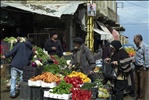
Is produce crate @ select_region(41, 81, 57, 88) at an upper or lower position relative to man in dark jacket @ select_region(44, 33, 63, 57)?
lower

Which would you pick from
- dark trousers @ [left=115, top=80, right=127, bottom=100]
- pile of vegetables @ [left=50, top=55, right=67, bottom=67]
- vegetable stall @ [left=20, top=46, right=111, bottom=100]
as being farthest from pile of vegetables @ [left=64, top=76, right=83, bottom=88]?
pile of vegetables @ [left=50, top=55, right=67, bottom=67]

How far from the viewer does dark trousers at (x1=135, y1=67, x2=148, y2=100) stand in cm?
841

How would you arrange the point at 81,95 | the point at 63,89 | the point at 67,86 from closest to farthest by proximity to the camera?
the point at 81,95
the point at 63,89
the point at 67,86

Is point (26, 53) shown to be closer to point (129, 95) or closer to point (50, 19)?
point (129, 95)

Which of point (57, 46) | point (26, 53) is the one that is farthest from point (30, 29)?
point (26, 53)

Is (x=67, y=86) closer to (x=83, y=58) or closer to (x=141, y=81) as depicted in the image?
(x=83, y=58)

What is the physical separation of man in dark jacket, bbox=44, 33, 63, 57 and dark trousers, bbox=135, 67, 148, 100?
2.97m

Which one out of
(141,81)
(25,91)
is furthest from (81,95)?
(141,81)

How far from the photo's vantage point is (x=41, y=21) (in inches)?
683

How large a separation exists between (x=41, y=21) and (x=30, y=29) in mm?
848

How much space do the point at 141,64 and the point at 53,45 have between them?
3237mm

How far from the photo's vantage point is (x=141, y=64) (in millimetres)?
8312

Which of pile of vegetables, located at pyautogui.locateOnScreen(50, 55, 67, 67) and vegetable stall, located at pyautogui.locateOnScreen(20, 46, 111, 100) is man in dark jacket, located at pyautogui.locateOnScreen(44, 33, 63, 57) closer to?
pile of vegetables, located at pyautogui.locateOnScreen(50, 55, 67, 67)

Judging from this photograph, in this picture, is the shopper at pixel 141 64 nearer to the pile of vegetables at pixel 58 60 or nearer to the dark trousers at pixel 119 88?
the dark trousers at pixel 119 88
